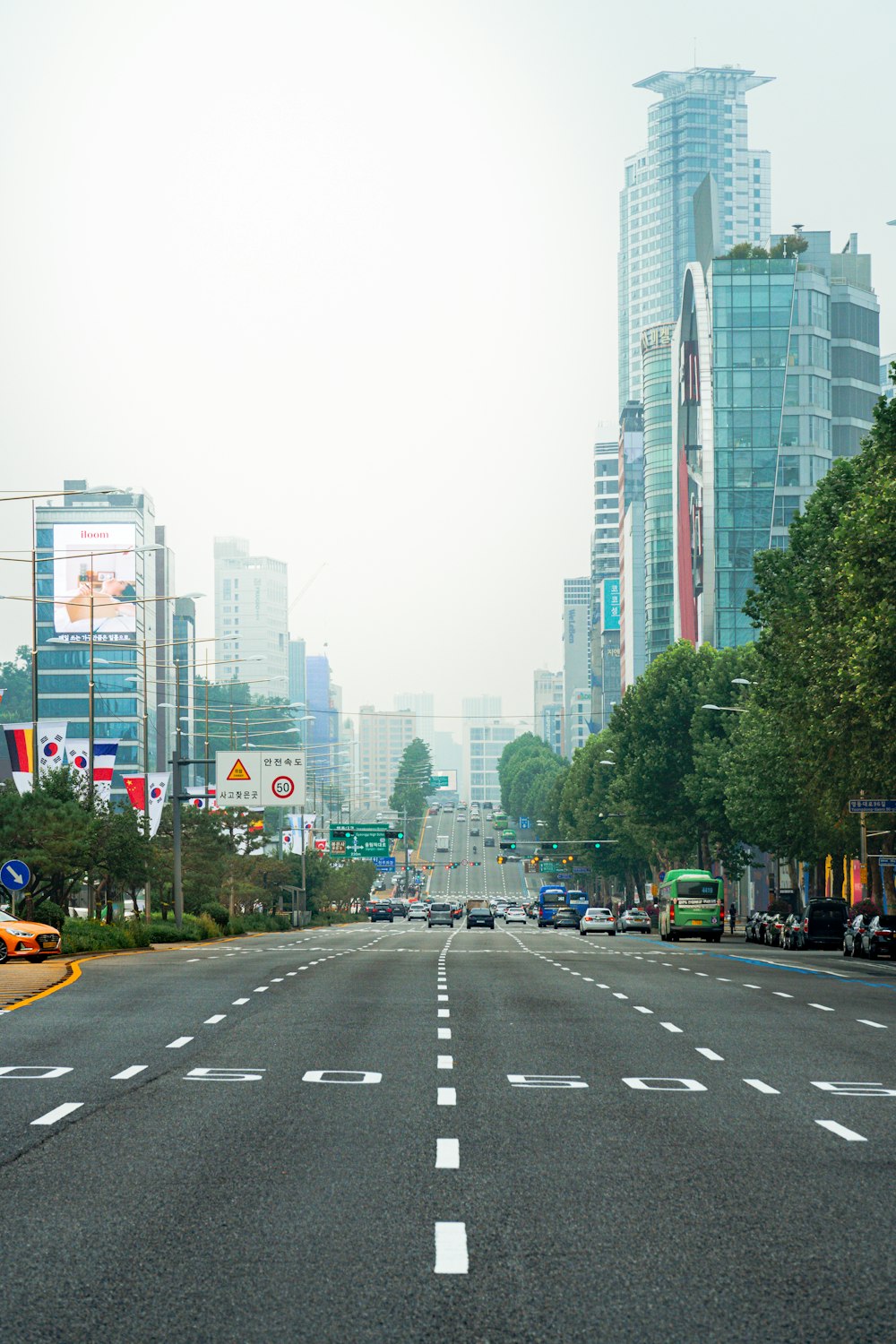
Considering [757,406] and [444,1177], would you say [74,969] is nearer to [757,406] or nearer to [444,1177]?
[444,1177]

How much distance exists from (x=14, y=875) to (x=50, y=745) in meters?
19.1

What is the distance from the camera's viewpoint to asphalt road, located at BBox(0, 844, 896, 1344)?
23.2 ft

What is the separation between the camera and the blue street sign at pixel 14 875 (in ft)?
124

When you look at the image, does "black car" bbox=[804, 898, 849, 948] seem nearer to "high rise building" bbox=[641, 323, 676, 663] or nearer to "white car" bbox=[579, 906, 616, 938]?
"white car" bbox=[579, 906, 616, 938]

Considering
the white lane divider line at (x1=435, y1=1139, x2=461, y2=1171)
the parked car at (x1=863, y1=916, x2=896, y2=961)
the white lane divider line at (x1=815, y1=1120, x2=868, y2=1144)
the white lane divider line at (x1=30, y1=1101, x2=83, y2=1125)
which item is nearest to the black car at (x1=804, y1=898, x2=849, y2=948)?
the parked car at (x1=863, y1=916, x2=896, y2=961)

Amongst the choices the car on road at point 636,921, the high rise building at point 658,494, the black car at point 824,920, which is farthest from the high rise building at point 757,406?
the black car at point 824,920

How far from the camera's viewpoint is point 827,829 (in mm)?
64312

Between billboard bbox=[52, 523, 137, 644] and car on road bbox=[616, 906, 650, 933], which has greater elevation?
billboard bbox=[52, 523, 137, 644]

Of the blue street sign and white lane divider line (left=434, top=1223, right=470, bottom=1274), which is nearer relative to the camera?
white lane divider line (left=434, top=1223, right=470, bottom=1274)

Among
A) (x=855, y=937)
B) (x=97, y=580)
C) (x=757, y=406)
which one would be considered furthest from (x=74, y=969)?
(x=97, y=580)

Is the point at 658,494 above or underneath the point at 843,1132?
above

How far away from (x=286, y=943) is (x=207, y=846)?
1328 cm

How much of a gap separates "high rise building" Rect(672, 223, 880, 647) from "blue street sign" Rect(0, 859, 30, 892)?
107 m

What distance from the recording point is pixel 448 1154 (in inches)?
441
